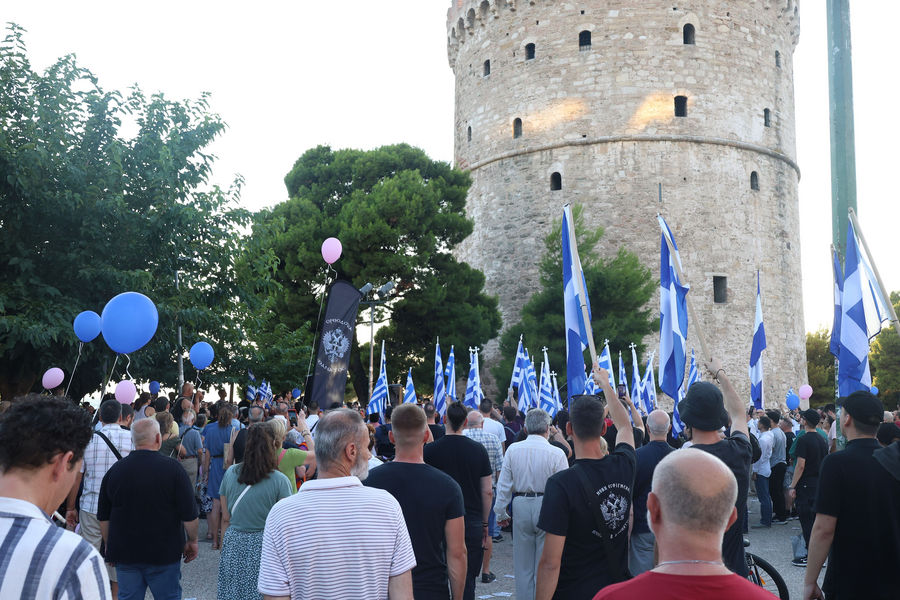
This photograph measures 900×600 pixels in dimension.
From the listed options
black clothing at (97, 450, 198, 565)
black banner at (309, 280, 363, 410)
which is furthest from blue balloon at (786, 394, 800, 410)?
black clothing at (97, 450, 198, 565)

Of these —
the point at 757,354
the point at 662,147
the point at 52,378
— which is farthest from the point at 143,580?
the point at 662,147

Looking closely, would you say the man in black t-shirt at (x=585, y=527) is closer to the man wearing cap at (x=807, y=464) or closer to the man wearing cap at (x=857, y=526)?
the man wearing cap at (x=857, y=526)

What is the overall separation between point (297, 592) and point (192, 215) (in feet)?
39.5

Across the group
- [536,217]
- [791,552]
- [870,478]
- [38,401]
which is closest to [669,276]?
[791,552]

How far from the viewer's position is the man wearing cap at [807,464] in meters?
8.51

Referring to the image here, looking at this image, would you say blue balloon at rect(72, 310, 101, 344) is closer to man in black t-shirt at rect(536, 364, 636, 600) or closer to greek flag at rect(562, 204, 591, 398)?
greek flag at rect(562, 204, 591, 398)

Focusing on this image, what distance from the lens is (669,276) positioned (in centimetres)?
848

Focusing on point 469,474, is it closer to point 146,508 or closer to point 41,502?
point 146,508

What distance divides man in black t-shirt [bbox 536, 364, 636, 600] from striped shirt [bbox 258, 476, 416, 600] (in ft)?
3.07

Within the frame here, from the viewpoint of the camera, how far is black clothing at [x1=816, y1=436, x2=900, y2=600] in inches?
147

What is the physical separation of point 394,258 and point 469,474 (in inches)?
806

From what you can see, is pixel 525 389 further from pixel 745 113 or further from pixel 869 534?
pixel 745 113

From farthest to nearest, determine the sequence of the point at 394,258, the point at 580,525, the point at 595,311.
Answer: the point at 394,258, the point at 595,311, the point at 580,525

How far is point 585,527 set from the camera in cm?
387
